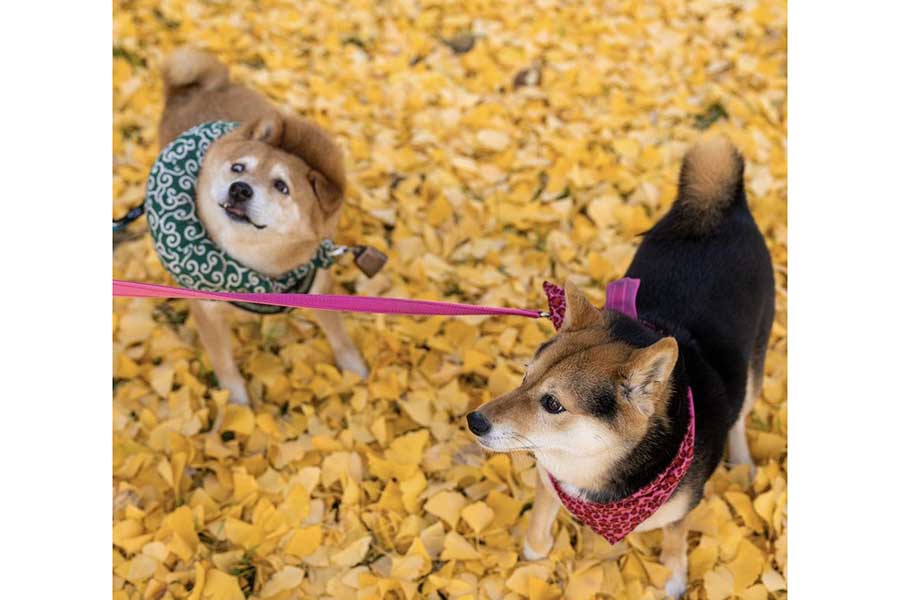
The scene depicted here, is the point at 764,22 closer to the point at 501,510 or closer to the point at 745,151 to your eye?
the point at 745,151

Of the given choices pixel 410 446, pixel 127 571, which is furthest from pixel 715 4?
pixel 127 571

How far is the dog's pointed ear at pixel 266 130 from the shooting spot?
2877 mm

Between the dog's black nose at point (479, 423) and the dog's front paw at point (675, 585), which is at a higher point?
the dog's black nose at point (479, 423)

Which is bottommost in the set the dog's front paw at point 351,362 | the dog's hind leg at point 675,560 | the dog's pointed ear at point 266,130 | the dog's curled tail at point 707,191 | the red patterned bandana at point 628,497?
the dog's front paw at point 351,362

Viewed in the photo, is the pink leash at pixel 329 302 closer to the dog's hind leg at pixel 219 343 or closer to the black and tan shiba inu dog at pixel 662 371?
the black and tan shiba inu dog at pixel 662 371

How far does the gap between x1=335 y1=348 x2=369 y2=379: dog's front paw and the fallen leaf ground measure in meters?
0.06

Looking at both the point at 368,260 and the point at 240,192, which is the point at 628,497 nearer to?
the point at 368,260

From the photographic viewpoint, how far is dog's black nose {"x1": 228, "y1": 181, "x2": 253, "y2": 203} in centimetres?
273

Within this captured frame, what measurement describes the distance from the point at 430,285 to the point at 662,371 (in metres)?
1.87

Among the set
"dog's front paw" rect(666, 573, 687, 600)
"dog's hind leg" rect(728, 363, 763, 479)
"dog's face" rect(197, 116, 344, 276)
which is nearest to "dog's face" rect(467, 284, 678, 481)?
"dog's front paw" rect(666, 573, 687, 600)

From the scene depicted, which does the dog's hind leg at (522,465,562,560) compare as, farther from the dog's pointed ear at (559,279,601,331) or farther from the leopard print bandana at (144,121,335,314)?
the leopard print bandana at (144,121,335,314)

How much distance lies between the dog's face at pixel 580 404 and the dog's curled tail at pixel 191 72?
7.32 ft

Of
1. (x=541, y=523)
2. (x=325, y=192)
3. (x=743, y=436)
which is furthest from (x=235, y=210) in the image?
(x=743, y=436)

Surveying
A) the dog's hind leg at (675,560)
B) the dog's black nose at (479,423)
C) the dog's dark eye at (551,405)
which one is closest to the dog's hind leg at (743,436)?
the dog's hind leg at (675,560)
